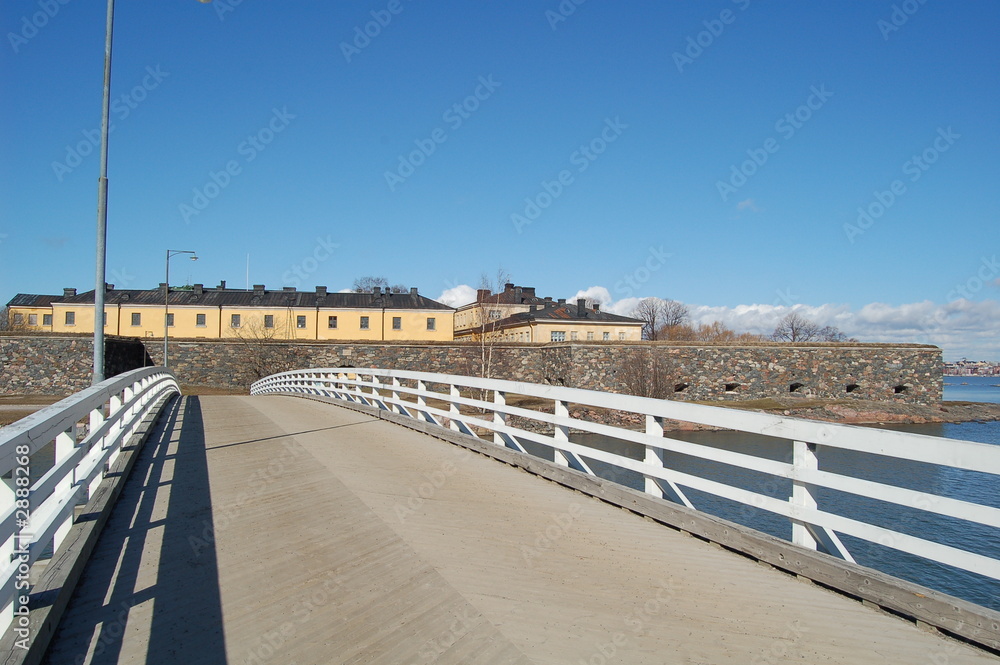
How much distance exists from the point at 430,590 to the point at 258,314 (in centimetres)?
6042

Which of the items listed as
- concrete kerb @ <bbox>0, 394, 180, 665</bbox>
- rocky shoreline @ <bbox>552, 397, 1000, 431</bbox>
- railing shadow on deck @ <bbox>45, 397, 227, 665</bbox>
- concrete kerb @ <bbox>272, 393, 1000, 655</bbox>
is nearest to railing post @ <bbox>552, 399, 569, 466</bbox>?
concrete kerb @ <bbox>272, 393, 1000, 655</bbox>

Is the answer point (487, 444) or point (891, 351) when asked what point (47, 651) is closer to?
point (487, 444)

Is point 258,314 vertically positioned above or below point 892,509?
above

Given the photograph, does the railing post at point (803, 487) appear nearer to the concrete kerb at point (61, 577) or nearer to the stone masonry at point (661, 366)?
the concrete kerb at point (61, 577)

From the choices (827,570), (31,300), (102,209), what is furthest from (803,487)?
(31,300)

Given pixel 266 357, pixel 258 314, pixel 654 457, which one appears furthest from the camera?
pixel 258 314

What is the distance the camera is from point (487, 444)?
10.1 m

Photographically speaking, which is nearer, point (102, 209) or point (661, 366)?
point (102, 209)

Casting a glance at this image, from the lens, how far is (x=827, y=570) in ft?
14.6

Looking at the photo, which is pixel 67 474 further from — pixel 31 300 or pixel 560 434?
pixel 31 300

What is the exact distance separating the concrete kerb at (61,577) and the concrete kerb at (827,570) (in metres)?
4.45

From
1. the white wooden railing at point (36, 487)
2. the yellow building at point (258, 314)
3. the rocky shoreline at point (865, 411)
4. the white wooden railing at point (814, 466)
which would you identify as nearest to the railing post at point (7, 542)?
the white wooden railing at point (36, 487)

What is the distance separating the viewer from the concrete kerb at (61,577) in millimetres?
3168

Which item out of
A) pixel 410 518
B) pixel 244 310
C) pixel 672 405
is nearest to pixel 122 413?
pixel 410 518
